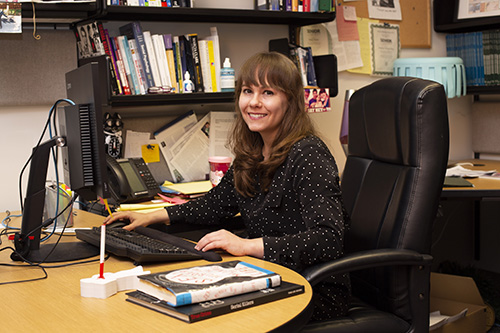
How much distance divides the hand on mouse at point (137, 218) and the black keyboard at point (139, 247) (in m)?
0.14

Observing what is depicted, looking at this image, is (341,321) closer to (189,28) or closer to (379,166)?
(379,166)

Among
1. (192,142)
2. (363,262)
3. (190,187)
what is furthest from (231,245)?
(192,142)

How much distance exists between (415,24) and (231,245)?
7.71 feet

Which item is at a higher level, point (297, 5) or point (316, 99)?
point (297, 5)

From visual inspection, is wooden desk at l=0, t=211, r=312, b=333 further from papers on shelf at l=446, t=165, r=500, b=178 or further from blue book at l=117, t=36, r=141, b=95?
papers on shelf at l=446, t=165, r=500, b=178

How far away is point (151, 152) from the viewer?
2633mm

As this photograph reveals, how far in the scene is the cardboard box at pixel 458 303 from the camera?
246cm

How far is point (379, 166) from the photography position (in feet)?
6.07

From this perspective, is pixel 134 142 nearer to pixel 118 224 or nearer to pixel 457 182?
pixel 118 224

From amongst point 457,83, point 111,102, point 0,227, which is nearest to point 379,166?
point 111,102

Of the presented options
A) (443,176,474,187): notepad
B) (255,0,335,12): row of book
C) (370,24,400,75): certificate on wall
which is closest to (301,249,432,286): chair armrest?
(443,176,474,187): notepad

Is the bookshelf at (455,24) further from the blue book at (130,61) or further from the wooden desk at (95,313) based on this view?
the wooden desk at (95,313)

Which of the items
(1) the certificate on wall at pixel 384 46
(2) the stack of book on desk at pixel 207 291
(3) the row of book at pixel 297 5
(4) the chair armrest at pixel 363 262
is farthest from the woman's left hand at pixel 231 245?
(1) the certificate on wall at pixel 384 46

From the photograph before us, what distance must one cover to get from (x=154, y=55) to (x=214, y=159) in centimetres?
48
